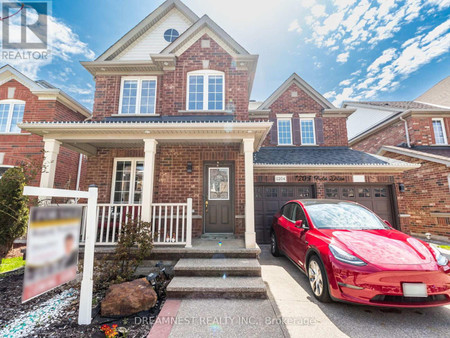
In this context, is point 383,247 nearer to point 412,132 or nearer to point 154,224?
point 154,224

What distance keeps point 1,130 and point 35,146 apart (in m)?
1.84

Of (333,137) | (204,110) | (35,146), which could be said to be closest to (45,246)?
(204,110)

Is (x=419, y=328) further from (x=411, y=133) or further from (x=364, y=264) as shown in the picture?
(x=411, y=133)

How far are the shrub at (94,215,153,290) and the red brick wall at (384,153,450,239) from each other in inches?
358

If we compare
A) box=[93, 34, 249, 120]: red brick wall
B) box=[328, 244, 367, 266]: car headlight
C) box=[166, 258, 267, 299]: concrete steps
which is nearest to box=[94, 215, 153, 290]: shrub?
box=[166, 258, 267, 299]: concrete steps

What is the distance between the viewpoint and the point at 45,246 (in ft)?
6.47

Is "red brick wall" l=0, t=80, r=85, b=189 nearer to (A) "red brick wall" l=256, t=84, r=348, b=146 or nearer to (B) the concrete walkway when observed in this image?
(B) the concrete walkway

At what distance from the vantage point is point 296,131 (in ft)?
32.5

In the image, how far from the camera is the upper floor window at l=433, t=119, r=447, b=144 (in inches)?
408

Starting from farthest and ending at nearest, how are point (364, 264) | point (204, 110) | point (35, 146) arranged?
point (35, 146) → point (204, 110) → point (364, 264)

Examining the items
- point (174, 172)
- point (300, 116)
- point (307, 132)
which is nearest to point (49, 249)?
point (174, 172)
